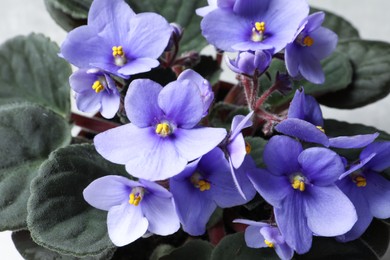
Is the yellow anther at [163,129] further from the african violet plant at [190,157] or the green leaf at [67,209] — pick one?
the green leaf at [67,209]

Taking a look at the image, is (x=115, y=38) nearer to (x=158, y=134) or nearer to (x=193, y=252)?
(x=158, y=134)

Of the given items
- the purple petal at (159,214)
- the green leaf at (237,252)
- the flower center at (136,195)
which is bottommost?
the green leaf at (237,252)

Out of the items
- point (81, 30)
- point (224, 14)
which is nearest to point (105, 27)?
point (81, 30)

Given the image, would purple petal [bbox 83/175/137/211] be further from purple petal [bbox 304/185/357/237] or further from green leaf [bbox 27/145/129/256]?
purple petal [bbox 304/185/357/237]

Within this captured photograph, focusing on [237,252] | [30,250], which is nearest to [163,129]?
[237,252]

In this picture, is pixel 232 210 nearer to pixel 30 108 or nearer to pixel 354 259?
pixel 354 259

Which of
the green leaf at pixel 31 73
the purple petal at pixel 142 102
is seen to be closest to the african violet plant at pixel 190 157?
the purple petal at pixel 142 102
